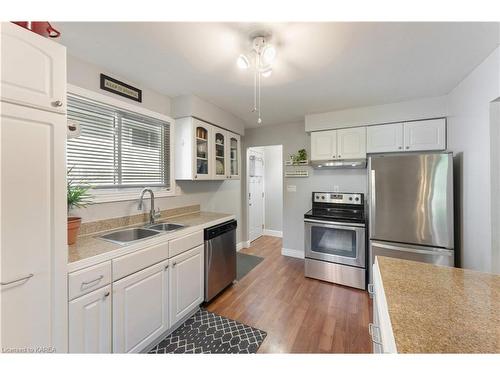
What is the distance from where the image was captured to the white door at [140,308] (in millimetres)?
1389

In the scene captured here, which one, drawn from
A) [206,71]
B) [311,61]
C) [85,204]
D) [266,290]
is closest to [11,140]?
[85,204]

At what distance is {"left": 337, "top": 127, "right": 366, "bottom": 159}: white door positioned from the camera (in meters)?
2.81

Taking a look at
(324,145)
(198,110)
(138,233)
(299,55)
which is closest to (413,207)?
(324,145)

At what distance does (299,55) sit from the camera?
1.60 meters

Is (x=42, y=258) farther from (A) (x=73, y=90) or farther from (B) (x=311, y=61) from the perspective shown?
(B) (x=311, y=61)

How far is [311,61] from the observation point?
66.4 inches

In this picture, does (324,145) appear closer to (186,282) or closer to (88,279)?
(186,282)

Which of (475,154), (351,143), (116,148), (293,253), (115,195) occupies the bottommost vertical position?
(293,253)

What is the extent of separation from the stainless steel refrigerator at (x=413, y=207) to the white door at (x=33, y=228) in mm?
2796

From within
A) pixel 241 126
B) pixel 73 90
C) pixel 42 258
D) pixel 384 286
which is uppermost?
pixel 241 126

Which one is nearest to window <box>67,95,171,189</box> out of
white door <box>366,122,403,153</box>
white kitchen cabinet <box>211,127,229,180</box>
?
white kitchen cabinet <box>211,127,229,180</box>

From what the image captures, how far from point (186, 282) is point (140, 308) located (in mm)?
471

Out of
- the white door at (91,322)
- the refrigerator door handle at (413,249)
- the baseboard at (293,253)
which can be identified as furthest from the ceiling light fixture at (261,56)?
the baseboard at (293,253)
